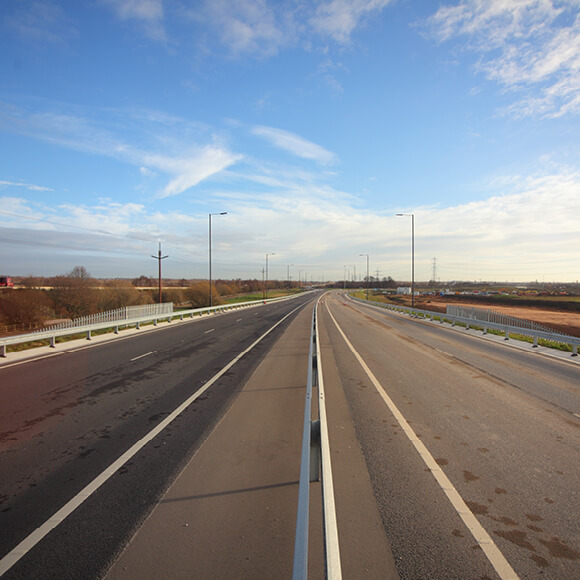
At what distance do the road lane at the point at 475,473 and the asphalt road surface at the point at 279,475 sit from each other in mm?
20

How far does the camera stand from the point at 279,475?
4430 millimetres

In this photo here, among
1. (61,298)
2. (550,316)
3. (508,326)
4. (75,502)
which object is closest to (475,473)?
(75,502)

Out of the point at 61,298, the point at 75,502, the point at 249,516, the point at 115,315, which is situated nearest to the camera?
the point at 249,516

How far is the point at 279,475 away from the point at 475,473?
2.42 meters

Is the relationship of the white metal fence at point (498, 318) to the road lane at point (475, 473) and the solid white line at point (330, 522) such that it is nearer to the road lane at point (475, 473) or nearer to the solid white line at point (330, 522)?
the road lane at point (475, 473)

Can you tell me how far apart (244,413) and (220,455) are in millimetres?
1898

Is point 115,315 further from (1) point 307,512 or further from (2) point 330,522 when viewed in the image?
(1) point 307,512

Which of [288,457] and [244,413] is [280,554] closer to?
[288,457]

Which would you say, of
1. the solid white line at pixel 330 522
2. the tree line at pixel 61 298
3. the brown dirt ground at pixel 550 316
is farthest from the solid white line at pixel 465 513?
the tree line at pixel 61 298

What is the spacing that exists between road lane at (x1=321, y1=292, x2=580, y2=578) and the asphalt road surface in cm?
2

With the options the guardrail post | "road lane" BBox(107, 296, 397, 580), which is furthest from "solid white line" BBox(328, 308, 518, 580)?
the guardrail post

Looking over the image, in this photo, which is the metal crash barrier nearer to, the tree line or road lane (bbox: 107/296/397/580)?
road lane (bbox: 107/296/397/580)

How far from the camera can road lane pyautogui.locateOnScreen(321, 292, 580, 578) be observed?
3033 mm

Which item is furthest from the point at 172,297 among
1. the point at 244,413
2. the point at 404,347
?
the point at 244,413
